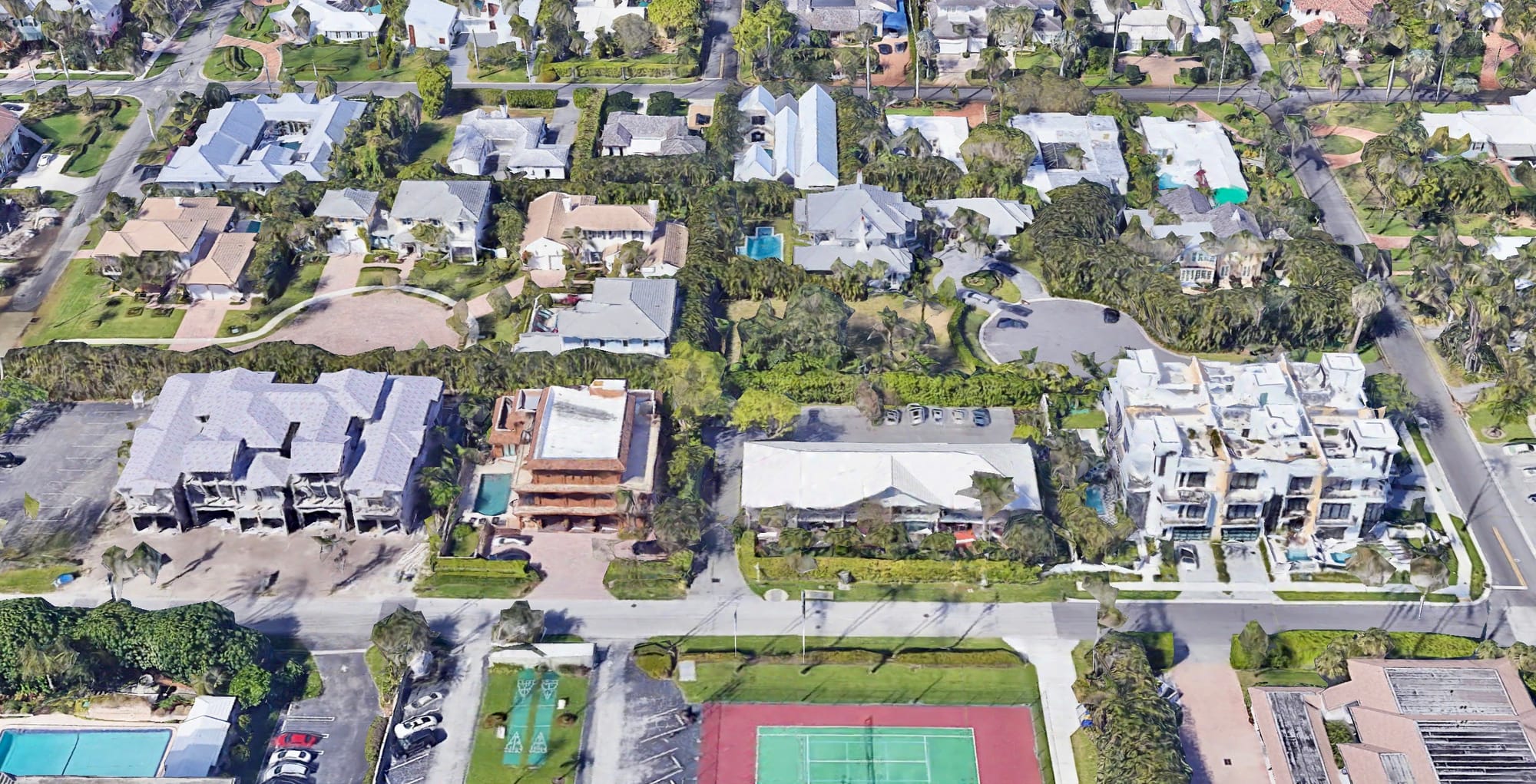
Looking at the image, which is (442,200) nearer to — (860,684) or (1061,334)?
(1061,334)

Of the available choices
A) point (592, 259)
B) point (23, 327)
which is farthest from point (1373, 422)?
point (23, 327)

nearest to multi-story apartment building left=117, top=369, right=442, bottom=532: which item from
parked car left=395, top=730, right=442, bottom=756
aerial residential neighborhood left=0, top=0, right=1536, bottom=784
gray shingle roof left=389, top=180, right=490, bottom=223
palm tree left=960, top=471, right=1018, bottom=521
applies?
aerial residential neighborhood left=0, top=0, right=1536, bottom=784

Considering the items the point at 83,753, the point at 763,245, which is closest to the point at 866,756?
the point at 83,753

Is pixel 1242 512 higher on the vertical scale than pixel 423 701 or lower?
higher

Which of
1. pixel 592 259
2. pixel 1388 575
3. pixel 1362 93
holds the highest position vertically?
pixel 1362 93

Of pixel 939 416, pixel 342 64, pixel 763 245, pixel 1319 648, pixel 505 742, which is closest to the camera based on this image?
pixel 505 742

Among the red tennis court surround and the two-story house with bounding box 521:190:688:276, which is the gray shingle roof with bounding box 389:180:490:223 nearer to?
the two-story house with bounding box 521:190:688:276

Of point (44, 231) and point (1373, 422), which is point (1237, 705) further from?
point (44, 231)

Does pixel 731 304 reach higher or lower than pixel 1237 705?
higher
